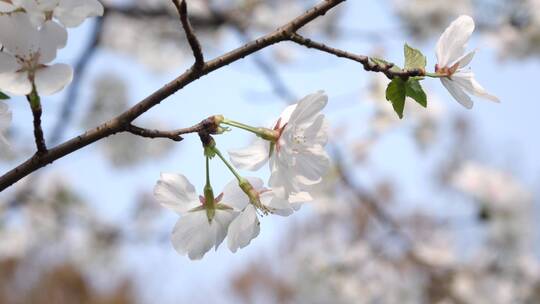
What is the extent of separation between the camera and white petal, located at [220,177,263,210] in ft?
1.99

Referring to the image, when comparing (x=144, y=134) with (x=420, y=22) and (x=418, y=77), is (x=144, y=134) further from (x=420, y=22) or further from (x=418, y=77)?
(x=420, y=22)

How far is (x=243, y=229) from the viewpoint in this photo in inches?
23.3

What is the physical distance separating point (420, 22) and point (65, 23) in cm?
311


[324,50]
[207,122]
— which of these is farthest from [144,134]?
[324,50]

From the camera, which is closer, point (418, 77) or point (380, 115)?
point (418, 77)

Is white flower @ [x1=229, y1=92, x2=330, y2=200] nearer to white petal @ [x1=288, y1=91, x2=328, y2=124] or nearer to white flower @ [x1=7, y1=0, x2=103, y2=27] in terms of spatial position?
white petal @ [x1=288, y1=91, x2=328, y2=124]

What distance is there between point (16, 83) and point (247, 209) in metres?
0.23

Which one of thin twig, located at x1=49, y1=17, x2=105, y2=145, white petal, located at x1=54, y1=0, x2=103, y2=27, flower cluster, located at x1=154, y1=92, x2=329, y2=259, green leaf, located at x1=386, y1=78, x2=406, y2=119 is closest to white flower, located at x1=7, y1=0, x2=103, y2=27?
white petal, located at x1=54, y1=0, x2=103, y2=27

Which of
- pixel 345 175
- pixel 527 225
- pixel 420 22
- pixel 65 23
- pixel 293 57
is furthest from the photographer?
pixel 293 57

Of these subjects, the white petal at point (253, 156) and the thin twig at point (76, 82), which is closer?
the white petal at point (253, 156)

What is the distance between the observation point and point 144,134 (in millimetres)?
533

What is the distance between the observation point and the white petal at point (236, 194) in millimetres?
607

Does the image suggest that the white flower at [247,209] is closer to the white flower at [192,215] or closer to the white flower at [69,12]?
the white flower at [192,215]

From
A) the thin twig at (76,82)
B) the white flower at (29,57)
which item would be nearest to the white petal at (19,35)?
the white flower at (29,57)
